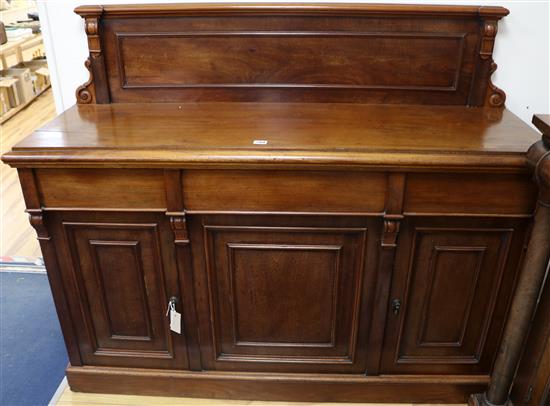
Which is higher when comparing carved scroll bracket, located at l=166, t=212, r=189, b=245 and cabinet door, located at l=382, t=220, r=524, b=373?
carved scroll bracket, located at l=166, t=212, r=189, b=245

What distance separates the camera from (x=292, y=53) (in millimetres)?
1497

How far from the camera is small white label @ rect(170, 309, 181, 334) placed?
1408 mm

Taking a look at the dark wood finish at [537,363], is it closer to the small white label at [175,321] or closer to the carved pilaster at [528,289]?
the carved pilaster at [528,289]

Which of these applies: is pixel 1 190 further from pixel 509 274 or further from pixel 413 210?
pixel 509 274

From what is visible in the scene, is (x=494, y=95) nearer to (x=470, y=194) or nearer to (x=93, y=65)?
(x=470, y=194)

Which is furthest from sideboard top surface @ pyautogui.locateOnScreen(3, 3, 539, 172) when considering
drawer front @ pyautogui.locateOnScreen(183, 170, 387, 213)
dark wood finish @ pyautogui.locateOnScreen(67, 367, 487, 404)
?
dark wood finish @ pyautogui.locateOnScreen(67, 367, 487, 404)

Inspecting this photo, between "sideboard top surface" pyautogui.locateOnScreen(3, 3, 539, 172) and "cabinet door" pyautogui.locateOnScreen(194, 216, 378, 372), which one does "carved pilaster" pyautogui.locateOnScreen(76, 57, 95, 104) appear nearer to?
"sideboard top surface" pyautogui.locateOnScreen(3, 3, 539, 172)

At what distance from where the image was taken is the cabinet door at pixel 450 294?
1301 mm

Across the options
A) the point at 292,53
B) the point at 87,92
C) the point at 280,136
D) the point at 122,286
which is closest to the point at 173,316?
the point at 122,286

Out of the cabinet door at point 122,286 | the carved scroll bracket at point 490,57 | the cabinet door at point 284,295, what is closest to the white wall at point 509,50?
the carved scroll bracket at point 490,57

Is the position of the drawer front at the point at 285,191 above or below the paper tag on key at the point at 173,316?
above

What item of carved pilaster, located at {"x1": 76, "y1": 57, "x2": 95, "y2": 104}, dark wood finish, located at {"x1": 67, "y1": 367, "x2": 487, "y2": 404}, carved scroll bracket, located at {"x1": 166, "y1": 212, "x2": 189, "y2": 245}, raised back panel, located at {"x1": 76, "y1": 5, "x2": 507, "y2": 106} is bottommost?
dark wood finish, located at {"x1": 67, "y1": 367, "x2": 487, "y2": 404}

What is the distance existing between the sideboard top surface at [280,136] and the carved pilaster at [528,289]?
0.07m

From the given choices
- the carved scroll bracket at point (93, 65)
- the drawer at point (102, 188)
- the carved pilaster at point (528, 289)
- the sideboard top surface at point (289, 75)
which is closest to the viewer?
the carved pilaster at point (528, 289)
